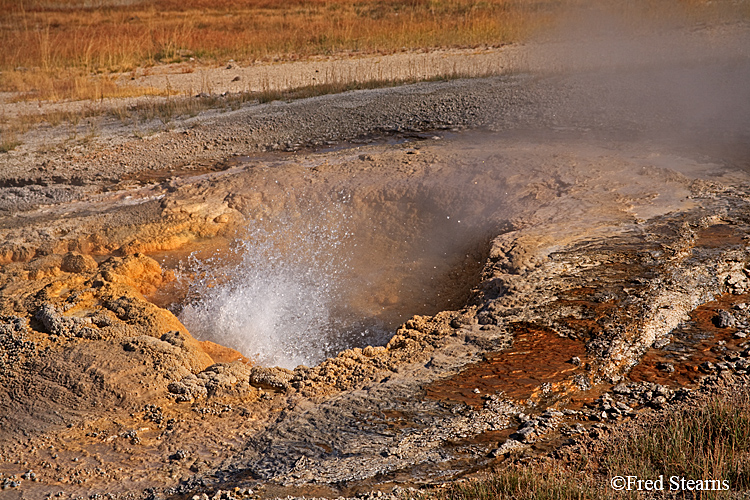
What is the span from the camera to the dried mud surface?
9.19 ft

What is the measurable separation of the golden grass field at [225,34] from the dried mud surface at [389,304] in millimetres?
6063

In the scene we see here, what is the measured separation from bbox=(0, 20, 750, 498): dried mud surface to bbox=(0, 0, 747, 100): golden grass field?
6.06 m

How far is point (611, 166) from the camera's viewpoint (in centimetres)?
566

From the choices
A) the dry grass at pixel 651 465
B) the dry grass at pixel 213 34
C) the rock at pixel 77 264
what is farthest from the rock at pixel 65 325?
the dry grass at pixel 213 34

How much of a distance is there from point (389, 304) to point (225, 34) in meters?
14.7

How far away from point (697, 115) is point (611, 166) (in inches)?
104

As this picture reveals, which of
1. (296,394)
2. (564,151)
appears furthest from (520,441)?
(564,151)

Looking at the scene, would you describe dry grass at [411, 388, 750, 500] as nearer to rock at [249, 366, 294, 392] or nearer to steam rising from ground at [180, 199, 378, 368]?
rock at [249, 366, 294, 392]

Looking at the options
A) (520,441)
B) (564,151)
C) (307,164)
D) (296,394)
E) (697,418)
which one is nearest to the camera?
(697,418)

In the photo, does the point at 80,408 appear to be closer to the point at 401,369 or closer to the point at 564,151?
the point at 401,369

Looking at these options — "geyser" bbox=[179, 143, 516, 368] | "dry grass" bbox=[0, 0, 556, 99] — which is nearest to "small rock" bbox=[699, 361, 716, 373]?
"geyser" bbox=[179, 143, 516, 368]

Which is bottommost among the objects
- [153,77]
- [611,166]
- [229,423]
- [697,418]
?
[229,423]

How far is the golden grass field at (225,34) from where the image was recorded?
12391 mm

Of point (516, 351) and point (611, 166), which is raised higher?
point (611, 166)
